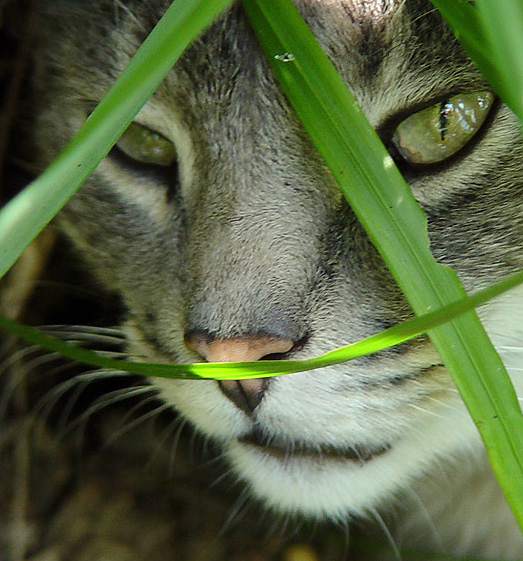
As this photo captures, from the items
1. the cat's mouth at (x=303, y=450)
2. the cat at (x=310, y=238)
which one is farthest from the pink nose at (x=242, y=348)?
the cat's mouth at (x=303, y=450)

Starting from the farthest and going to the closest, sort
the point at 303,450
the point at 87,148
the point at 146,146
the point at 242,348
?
the point at 146,146 → the point at 303,450 → the point at 242,348 → the point at 87,148

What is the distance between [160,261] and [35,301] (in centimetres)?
65

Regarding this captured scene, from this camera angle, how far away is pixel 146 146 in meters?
1.39

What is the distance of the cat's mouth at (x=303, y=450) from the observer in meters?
1.25

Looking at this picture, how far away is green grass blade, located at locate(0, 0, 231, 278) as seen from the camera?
0.85m

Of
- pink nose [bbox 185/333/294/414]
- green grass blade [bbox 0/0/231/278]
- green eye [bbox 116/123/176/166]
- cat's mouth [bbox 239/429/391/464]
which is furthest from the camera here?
green eye [bbox 116/123/176/166]

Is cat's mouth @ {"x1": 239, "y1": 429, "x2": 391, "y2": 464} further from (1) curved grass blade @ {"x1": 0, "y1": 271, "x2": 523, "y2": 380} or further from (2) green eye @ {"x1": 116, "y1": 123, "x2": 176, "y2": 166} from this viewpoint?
(2) green eye @ {"x1": 116, "y1": 123, "x2": 176, "y2": 166}

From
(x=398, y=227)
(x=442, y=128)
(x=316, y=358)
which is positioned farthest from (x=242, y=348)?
(x=442, y=128)

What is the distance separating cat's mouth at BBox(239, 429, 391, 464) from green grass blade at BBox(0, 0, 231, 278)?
0.52 meters

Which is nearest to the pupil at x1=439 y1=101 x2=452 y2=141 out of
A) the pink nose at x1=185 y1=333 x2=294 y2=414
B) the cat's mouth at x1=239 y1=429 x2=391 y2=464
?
the pink nose at x1=185 y1=333 x2=294 y2=414

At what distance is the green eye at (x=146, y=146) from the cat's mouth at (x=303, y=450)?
47 centimetres

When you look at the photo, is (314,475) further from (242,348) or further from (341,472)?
(242,348)

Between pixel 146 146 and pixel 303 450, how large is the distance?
1.82 feet

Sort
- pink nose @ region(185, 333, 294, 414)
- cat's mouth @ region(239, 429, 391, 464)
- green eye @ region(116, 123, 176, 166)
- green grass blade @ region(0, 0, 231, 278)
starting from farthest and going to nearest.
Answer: green eye @ region(116, 123, 176, 166)
cat's mouth @ region(239, 429, 391, 464)
pink nose @ region(185, 333, 294, 414)
green grass blade @ region(0, 0, 231, 278)
